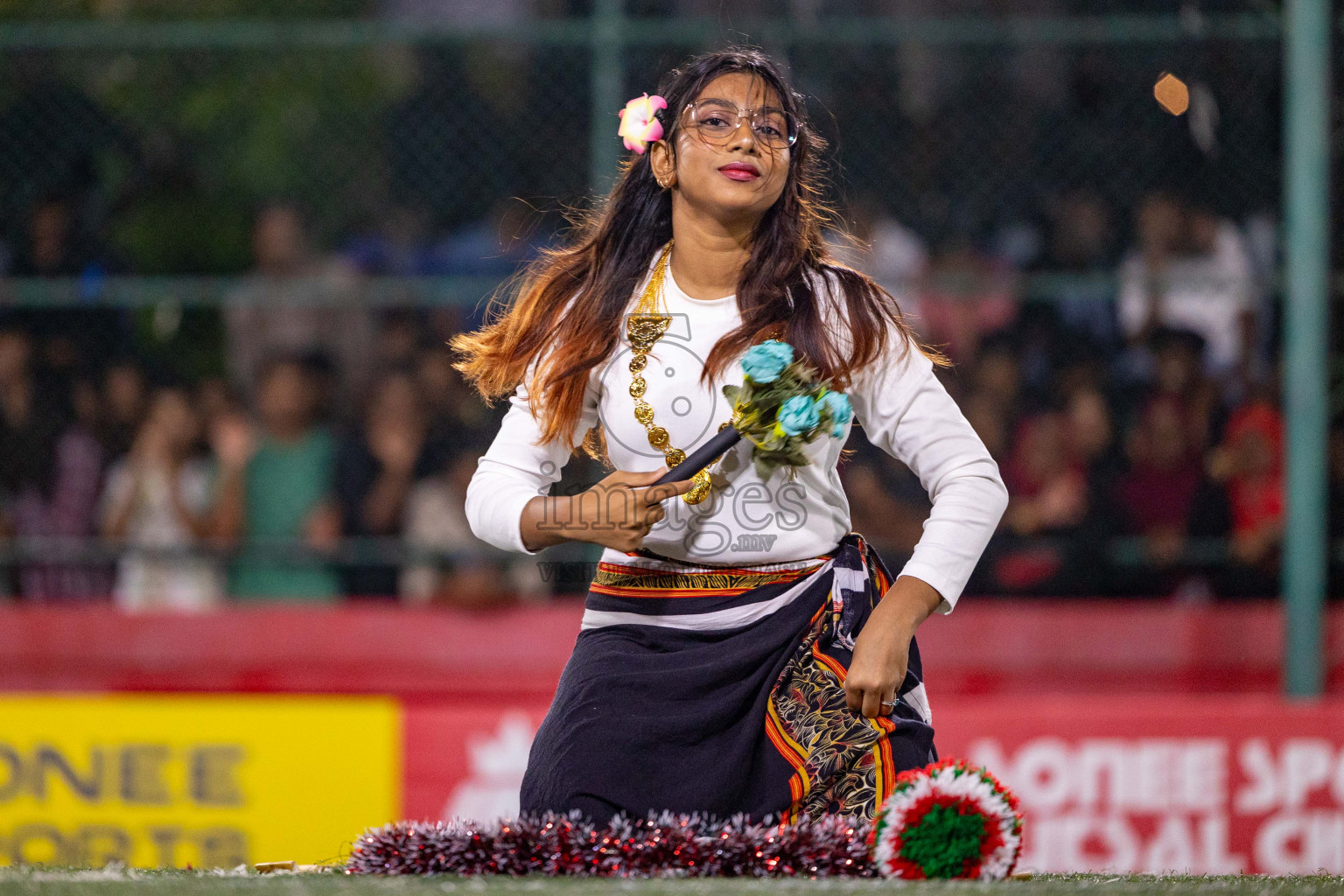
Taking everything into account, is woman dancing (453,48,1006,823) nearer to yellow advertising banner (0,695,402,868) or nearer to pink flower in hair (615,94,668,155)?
pink flower in hair (615,94,668,155)

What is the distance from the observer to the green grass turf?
2.34 metres

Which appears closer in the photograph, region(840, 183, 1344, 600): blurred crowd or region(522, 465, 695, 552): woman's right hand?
region(522, 465, 695, 552): woman's right hand

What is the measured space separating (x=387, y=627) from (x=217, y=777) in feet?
2.86

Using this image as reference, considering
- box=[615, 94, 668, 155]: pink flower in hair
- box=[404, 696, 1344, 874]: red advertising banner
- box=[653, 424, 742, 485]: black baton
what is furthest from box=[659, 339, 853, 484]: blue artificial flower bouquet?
box=[404, 696, 1344, 874]: red advertising banner

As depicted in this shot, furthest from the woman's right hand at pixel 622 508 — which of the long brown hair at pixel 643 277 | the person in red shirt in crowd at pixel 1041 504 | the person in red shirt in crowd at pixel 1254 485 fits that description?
the person in red shirt in crowd at pixel 1254 485

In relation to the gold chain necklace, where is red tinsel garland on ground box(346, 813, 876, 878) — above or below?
below

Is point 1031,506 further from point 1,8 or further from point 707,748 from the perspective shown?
point 1,8

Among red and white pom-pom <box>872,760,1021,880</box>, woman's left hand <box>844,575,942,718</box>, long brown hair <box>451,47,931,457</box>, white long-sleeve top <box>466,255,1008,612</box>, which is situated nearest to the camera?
red and white pom-pom <box>872,760,1021,880</box>

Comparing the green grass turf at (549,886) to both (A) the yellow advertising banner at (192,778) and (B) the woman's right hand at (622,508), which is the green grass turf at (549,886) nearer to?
(B) the woman's right hand at (622,508)

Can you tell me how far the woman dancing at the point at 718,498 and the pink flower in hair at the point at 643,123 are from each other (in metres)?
0.01

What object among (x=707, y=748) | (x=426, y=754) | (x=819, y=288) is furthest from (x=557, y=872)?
(x=426, y=754)

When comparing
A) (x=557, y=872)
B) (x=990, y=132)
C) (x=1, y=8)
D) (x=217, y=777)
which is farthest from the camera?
(x=1, y=8)

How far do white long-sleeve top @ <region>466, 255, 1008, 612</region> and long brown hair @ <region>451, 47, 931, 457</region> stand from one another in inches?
1.6

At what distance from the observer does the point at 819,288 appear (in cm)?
301
